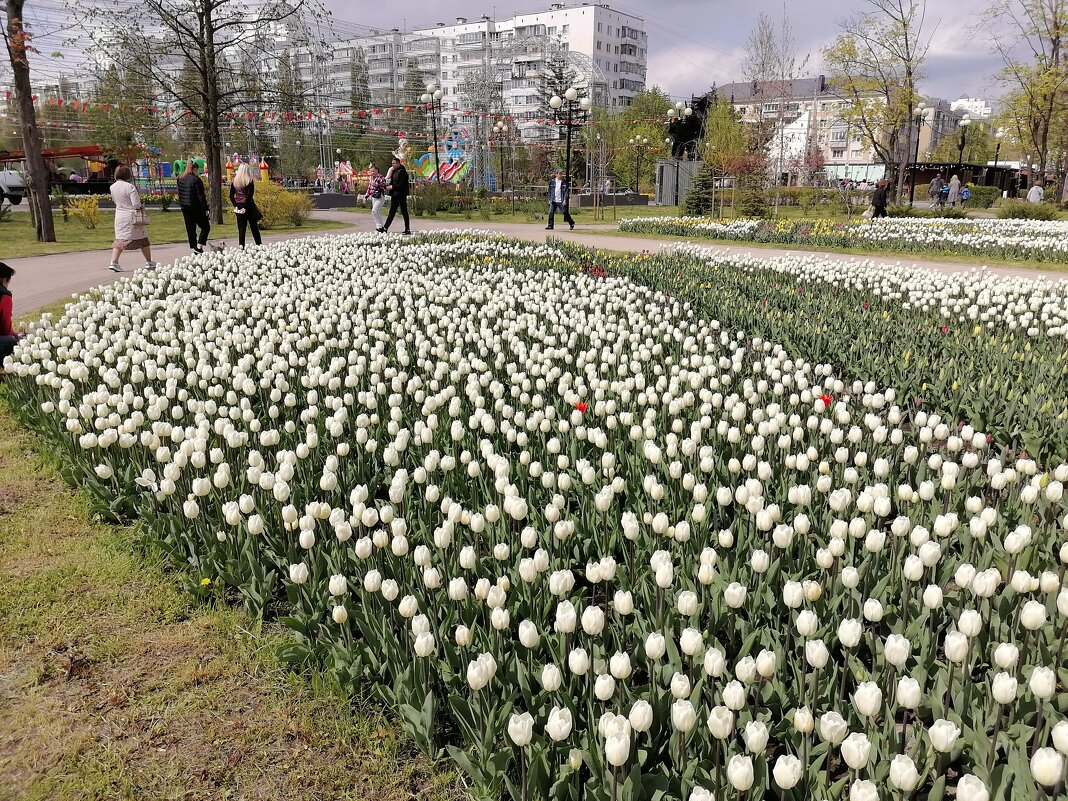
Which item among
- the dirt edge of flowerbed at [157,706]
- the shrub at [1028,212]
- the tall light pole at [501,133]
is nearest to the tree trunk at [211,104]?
the tall light pole at [501,133]

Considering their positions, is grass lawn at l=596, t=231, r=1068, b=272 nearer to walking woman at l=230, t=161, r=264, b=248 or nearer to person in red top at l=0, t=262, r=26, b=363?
walking woman at l=230, t=161, r=264, b=248

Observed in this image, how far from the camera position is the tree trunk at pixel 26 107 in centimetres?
1719

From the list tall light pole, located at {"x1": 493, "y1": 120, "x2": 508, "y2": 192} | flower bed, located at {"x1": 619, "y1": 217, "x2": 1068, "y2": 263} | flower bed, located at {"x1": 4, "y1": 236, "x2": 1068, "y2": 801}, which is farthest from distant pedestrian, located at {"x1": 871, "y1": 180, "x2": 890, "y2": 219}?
flower bed, located at {"x1": 4, "y1": 236, "x2": 1068, "y2": 801}

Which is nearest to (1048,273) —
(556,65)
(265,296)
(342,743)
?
(265,296)

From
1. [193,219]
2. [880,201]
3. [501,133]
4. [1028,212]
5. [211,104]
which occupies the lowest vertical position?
[193,219]

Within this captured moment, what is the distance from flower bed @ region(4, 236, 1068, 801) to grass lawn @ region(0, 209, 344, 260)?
13.6m

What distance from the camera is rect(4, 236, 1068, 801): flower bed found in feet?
6.81

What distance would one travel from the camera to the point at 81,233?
22484mm

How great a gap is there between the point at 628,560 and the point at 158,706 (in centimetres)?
185

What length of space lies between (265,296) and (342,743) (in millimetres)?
6609

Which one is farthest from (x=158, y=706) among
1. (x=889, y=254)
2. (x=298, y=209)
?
(x=298, y=209)

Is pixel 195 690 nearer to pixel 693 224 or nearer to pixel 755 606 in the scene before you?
pixel 755 606

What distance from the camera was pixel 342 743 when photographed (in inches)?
98.9

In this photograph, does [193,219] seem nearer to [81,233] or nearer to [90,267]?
[90,267]
